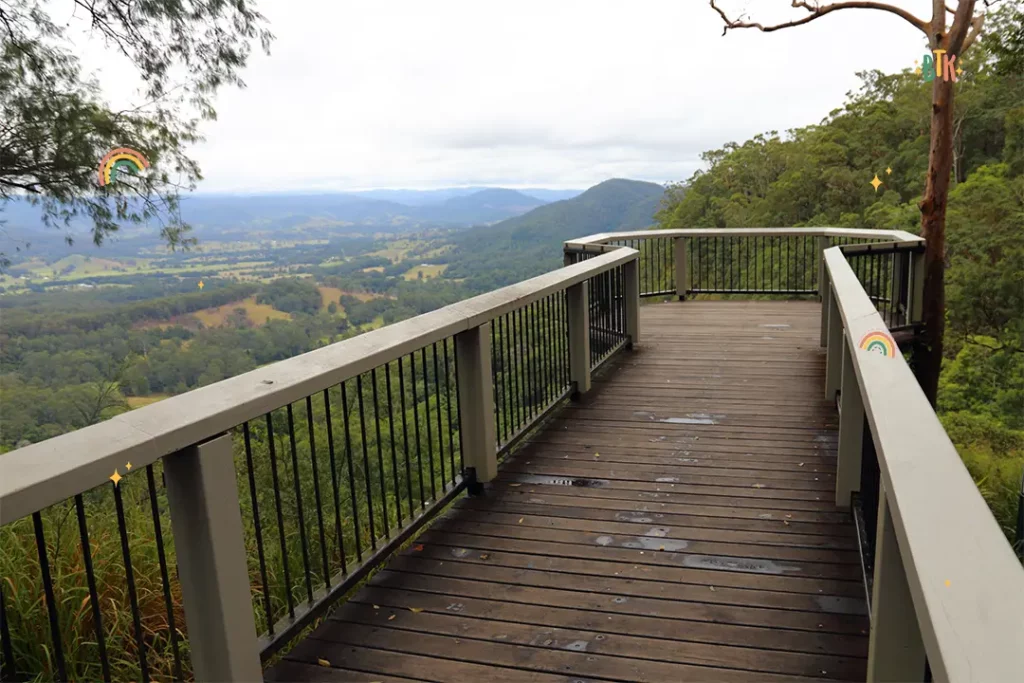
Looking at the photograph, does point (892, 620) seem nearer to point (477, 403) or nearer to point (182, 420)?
point (182, 420)

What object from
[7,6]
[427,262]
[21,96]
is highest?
[7,6]

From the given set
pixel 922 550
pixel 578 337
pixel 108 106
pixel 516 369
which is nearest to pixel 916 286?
pixel 578 337

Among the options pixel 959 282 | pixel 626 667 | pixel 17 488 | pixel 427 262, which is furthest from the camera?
pixel 427 262

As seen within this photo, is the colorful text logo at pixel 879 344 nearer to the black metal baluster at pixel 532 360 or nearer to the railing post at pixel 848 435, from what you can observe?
the railing post at pixel 848 435

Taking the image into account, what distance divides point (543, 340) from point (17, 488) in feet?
14.0

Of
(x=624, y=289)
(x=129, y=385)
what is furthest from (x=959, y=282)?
(x=129, y=385)

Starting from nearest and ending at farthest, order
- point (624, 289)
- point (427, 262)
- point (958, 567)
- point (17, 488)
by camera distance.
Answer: point (958, 567) < point (17, 488) < point (624, 289) < point (427, 262)

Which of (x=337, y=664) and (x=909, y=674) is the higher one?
(x=909, y=674)

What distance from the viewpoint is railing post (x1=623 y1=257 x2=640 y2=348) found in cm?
754

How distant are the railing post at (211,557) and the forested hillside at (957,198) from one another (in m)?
7.12

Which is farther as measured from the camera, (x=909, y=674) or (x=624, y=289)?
(x=624, y=289)

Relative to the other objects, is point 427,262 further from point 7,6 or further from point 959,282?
point 7,6

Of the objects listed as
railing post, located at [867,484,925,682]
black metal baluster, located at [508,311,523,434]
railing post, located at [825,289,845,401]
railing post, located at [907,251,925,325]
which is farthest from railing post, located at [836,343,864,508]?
railing post, located at [907,251,925,325]

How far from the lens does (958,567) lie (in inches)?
40.1
